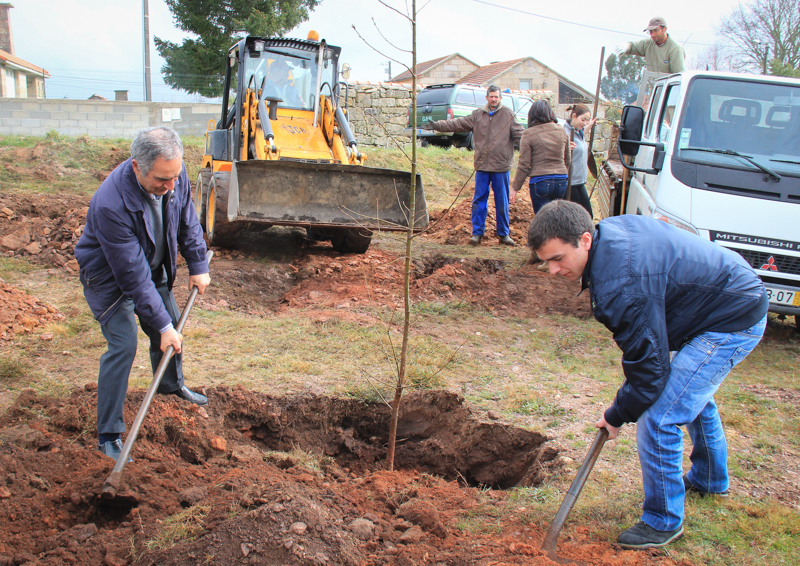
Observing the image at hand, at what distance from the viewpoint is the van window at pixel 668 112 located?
18.7ft

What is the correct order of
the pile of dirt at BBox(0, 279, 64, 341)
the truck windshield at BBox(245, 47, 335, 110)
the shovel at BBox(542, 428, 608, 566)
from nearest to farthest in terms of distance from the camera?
1. the shovel at BBox(542, 428, 608, 566)
2. the pile of dirt at BBox(0, 279, 64, 341)
3. the truck windshield at BBox(245, 47, 335, 110)

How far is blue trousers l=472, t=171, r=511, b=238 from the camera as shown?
8359 millimetres

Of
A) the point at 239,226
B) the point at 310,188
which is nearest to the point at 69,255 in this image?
the point at 239,226

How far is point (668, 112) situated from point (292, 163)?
417cm

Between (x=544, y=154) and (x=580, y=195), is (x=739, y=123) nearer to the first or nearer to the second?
(x=544, y=154)

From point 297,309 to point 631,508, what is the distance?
4.13 m

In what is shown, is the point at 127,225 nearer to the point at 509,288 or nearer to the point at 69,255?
the point at 509,288

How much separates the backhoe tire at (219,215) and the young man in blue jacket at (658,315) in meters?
5.84

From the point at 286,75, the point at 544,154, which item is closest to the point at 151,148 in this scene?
the point at 544,154

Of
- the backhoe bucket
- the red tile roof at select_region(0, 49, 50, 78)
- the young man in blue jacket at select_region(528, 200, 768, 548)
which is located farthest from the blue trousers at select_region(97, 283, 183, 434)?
the red tile roof at select_region(0, 49, 50, 78)

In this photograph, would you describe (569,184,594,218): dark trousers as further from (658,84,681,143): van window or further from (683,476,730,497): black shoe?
(683,476,730,497): black shoe

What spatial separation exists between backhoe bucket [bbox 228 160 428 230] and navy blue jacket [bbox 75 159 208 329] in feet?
A: 12.5

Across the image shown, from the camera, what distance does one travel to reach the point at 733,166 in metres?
5.10

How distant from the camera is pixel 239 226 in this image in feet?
25.1
